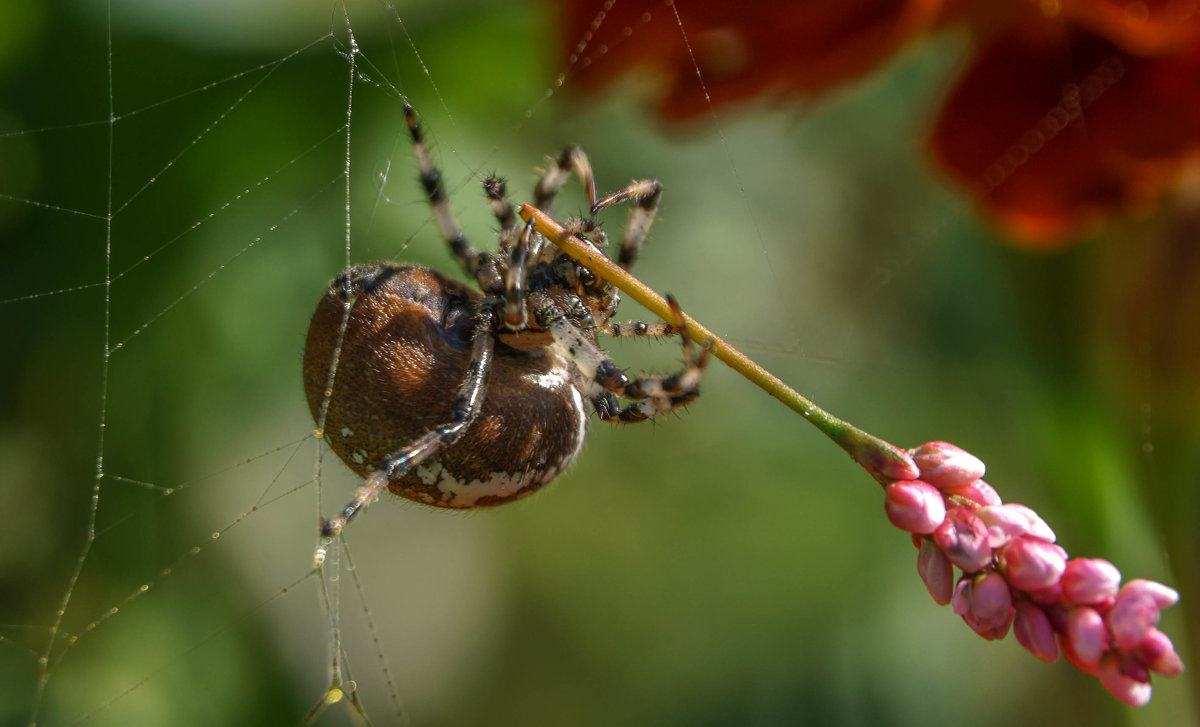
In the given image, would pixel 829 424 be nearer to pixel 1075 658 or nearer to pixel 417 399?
pixel 1075 658

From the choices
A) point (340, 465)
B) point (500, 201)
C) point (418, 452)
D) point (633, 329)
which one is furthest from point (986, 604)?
point (340, 465)

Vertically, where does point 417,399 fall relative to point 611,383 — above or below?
above

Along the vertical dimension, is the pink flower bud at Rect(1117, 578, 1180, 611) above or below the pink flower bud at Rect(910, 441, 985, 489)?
below

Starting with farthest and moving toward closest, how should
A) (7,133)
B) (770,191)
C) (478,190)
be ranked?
(770,191)
(478,190)
(7,133)

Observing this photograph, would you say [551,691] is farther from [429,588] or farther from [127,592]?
[127,592]

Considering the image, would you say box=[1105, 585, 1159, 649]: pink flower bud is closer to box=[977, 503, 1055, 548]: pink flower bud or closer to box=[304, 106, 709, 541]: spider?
box=[977, 503, 1055, 548]: pink flower bud

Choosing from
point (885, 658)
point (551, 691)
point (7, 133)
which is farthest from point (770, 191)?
point (7, 133)

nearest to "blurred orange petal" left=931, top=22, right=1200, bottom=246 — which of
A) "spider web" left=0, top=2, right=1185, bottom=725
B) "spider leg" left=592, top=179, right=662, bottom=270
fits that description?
"spider web" left=0, top=2, right=1185, bottom=725
